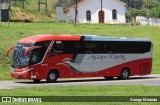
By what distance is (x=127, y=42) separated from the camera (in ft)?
124

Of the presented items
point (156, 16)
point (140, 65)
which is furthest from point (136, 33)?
point (156, 16)

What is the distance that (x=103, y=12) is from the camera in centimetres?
9738

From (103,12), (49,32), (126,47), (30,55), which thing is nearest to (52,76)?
(30,55)

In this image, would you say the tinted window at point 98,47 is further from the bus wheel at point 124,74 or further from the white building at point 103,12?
the white building at point 103,12

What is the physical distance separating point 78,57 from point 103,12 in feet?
207

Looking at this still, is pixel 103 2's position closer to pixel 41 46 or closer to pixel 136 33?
pixel 136 33

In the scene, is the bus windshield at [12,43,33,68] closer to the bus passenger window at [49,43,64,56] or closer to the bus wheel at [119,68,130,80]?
the bus passenger window at [49,43,64,56]

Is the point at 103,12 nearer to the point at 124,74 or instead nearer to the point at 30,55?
the point at 124,74

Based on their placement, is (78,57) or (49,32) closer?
(78,57)

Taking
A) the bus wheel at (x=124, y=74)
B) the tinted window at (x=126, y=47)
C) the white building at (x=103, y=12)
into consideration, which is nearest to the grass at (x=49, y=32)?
the tinted window at (x=126, y=47)

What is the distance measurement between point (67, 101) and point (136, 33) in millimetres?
47418

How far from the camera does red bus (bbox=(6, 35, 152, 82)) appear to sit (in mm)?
32406

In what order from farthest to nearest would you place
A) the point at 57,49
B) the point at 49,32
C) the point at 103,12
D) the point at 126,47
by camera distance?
the point at 103,12, the point at 49,32, the point at 126,47, the point at 57,49

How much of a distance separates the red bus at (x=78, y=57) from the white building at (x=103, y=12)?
58458 mm
